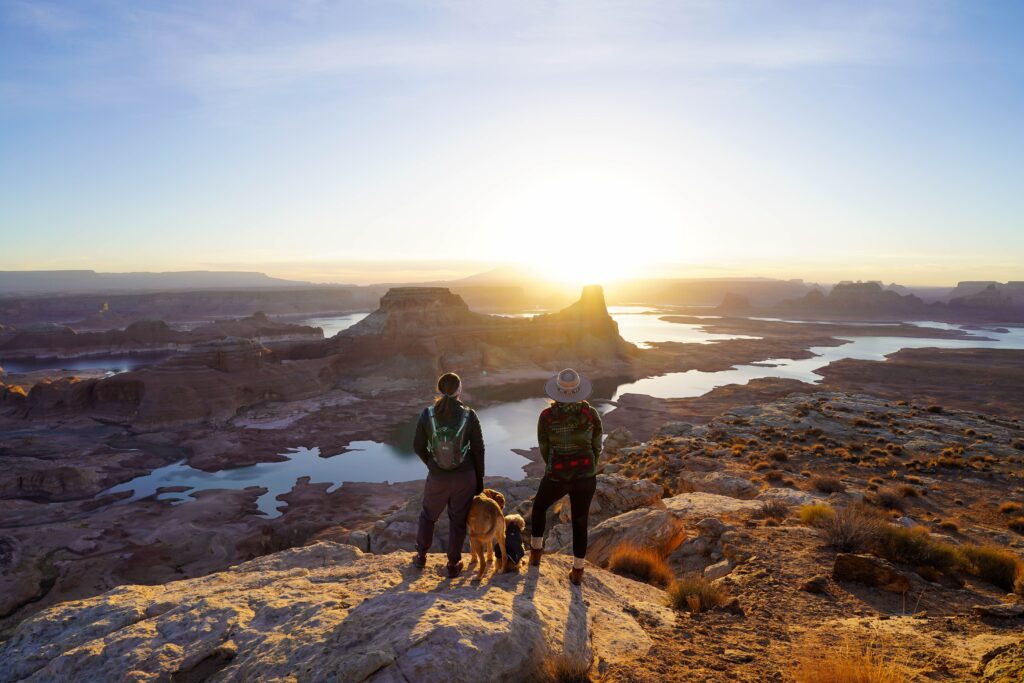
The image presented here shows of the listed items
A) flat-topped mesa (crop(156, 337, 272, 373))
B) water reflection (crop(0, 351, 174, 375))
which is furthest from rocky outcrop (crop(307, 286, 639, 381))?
water reflection (crop(0, 351, 174, 375))

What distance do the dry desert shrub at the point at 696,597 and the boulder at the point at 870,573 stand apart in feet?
6.12

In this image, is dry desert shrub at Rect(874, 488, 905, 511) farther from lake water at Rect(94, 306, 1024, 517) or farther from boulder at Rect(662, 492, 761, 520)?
lake water at Rect(94, 306, 1024, 517)

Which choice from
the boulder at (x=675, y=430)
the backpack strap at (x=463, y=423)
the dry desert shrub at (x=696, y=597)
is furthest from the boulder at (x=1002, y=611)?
the boulder at (x=675, y=430)

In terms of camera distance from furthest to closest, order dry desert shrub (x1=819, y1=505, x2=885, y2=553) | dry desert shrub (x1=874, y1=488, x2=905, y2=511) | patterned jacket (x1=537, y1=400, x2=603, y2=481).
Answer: dry desert shrub (x1=874, y1=488, x2=905, y2=511) → dry desert shrub (x1=819, y1=505, x2=885, y2=553) → patterned jacket (x1=537, y1=400, x2=603, y2=481)

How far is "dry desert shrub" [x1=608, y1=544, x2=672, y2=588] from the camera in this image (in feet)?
22.8

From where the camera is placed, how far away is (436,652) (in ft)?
11.4

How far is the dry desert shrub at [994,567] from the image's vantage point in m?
6.59

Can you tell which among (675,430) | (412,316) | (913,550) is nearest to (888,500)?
(913,550)

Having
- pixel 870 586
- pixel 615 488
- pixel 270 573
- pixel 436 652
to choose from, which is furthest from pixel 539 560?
pixel 615 488

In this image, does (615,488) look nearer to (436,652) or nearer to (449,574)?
(449,574)

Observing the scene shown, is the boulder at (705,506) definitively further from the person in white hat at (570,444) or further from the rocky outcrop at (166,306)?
the rocky outcrop at (166,306)

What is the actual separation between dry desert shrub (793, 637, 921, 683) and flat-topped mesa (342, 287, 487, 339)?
56.2 meters

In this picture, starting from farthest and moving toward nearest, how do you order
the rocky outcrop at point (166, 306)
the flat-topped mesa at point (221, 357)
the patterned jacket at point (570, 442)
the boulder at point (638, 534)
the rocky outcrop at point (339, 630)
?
the rocky outcrop at point (166, 306)
the flat-topped mesa at point (221, 357)
the boulder at point (638, 534)
the patterned jacket at point (570, 442)
the rocky outcrop at point (339, 630)

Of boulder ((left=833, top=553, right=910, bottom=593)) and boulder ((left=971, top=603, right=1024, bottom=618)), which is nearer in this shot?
boulder ((left=971, top=603, right=1024, bottom=618))
